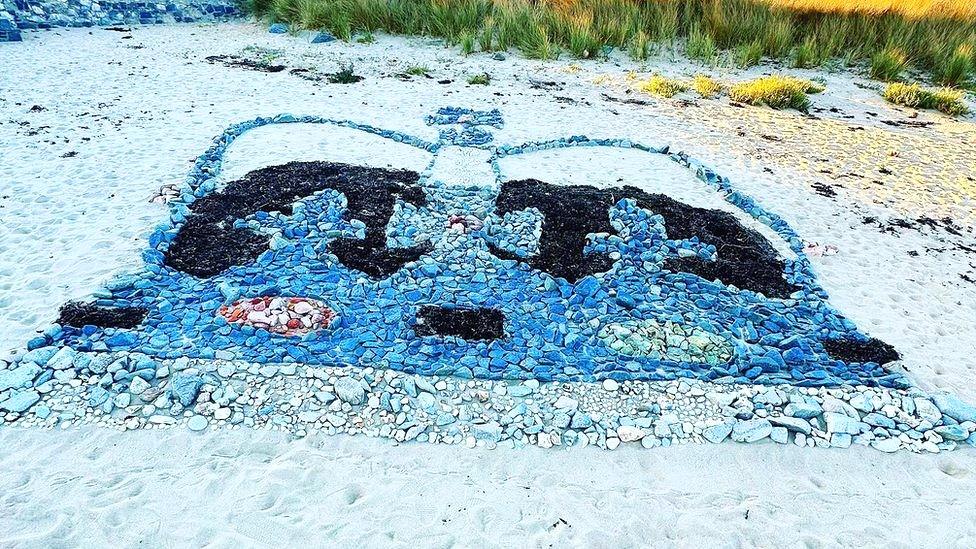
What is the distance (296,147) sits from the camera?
8039 mm

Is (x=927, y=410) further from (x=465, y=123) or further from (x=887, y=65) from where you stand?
(x=887, y=65)

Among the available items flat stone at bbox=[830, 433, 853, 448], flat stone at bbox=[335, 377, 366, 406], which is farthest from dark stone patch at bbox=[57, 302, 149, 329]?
flat stone at bbox=[830, 433, 853, 448]

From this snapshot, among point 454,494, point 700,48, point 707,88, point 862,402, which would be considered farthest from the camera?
point 700,48

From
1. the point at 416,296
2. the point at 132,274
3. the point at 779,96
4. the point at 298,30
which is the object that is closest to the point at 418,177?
the point at 416,296

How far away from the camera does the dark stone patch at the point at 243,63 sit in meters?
11.5

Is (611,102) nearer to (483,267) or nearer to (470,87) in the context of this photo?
(470,87)

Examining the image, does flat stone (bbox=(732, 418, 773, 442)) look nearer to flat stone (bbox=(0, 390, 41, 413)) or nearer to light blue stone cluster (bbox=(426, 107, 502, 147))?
flat stone (bbox=(0, 390, 41, 413))

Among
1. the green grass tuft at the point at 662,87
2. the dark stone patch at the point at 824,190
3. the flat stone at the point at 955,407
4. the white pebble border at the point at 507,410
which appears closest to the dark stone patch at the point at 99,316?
the white pebble border at the point at 507,410

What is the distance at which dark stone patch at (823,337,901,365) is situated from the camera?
474 cm

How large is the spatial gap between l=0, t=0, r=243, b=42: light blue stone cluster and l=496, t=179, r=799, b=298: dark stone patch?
39.8 ft

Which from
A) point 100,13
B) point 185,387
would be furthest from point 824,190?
point 100,13

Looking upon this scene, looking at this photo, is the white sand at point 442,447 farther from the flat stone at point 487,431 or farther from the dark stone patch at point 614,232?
the dark stone patch at point 614,232

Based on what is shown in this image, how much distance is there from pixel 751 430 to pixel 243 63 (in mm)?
11308

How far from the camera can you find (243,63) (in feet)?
38.8
